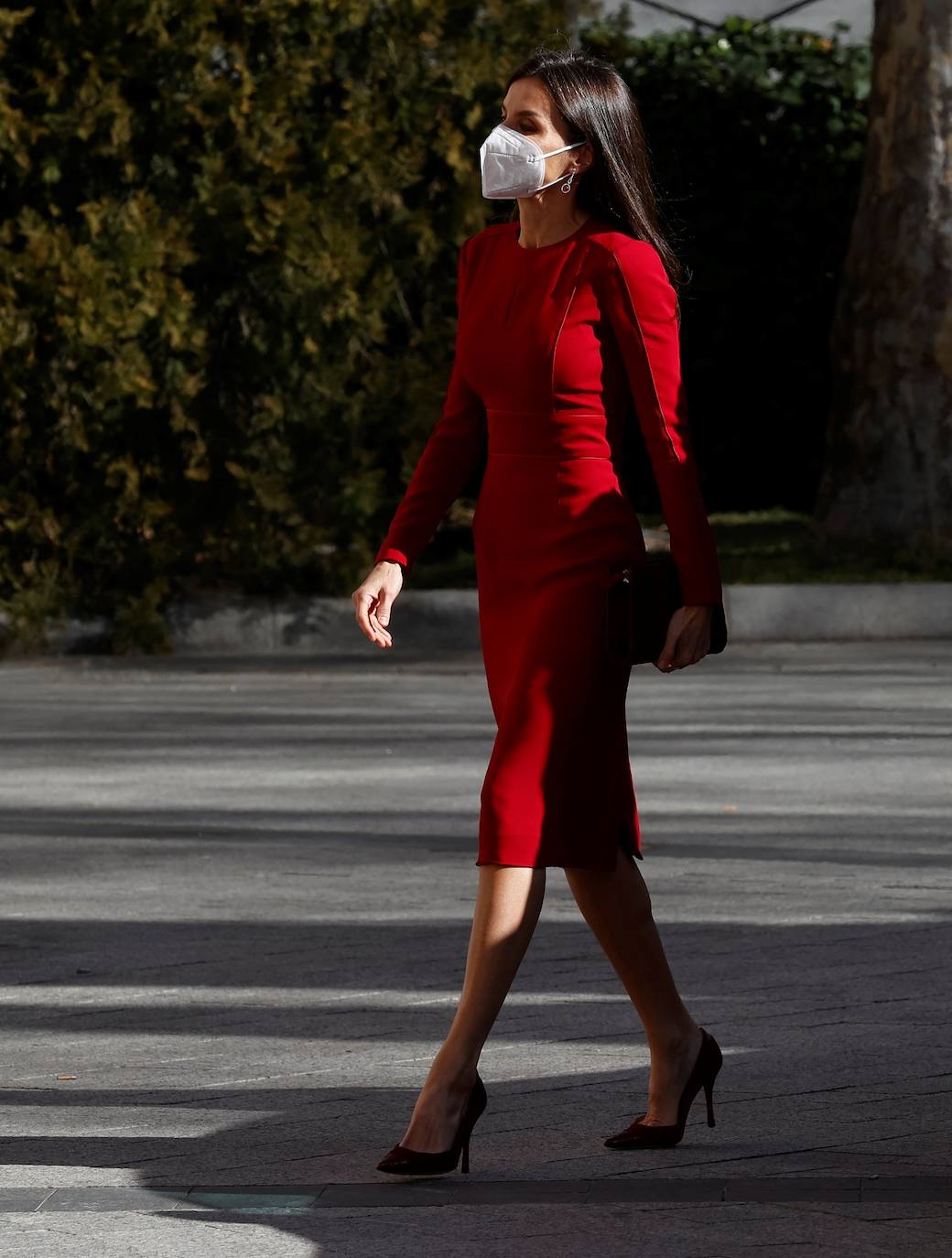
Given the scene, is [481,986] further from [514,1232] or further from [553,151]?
[553,151]

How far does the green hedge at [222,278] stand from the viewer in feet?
49.3

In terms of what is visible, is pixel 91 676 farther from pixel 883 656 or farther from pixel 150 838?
pixel 150 838

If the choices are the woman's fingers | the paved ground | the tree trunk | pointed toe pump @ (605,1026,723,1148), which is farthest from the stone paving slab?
the tree trunk

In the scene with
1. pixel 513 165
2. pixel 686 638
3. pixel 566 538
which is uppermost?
pixel 513 165

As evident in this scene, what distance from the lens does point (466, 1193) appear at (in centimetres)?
424

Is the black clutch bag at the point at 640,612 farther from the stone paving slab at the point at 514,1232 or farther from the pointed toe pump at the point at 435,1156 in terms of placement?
the stone paving slab at the point at 514,1232

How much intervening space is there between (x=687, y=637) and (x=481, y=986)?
67 centimetres

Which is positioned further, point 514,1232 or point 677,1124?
point 677,1124

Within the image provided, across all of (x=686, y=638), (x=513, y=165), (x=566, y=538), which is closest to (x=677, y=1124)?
(x=686, y=638)

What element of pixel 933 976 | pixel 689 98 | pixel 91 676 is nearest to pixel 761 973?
pixel 933 976

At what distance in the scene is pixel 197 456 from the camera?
50.0 ft

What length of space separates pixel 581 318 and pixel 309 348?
1104 cm

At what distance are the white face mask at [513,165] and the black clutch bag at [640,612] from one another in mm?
670

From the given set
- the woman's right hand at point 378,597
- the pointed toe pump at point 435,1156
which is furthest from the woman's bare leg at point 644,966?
the woman's right hand at point 378,597
